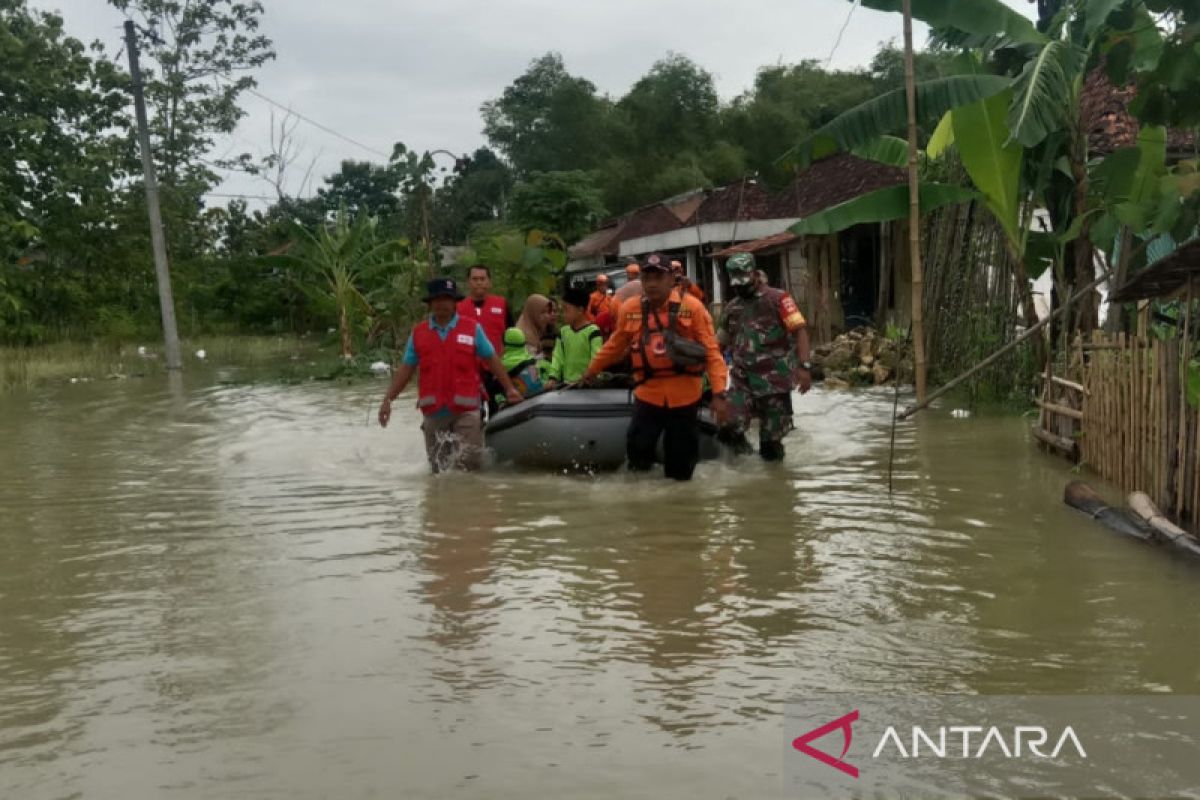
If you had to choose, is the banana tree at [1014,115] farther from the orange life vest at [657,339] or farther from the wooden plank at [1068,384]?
the orange life vest at [657,339]

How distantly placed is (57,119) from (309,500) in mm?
23422

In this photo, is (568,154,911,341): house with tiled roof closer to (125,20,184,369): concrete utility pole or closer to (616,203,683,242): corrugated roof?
(616,203,683,242): corrugated roof

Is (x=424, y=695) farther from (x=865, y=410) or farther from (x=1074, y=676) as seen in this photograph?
(x=865, y=410)

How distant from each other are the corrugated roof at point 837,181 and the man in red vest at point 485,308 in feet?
34.1

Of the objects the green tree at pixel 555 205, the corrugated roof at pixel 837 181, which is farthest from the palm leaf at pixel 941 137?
the green tree at pixel 555 205

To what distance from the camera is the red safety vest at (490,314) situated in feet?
32.2

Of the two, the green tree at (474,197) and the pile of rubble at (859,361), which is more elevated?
the green tree at (474,197)

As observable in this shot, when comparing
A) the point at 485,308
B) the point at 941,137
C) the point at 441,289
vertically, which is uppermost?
the point at 941,137

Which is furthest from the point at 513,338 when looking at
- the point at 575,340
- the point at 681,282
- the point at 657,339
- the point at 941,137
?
the point at 941,137

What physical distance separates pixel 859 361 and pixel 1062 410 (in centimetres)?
766

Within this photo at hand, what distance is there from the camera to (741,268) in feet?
31.0

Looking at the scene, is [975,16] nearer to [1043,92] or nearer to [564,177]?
[1043,92]

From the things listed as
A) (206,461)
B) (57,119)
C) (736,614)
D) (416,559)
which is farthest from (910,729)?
(57,119)

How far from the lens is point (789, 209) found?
25500mm
